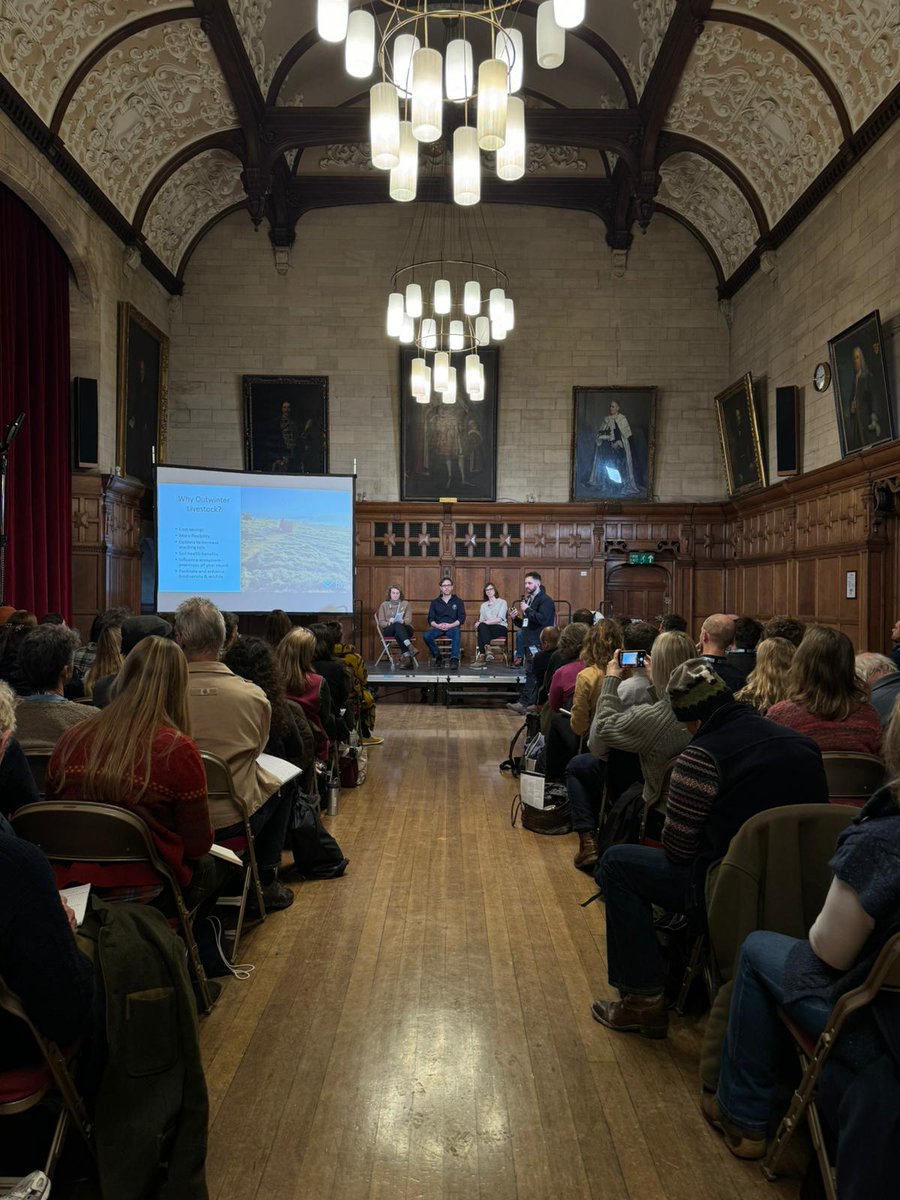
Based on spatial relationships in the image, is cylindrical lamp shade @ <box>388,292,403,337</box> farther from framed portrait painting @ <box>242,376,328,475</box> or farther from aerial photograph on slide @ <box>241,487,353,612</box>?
framed portrait painting @ <box>242,376,328,475</box>

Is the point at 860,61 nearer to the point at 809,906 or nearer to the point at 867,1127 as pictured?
the point at 809,906

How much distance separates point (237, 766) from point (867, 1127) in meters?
2.36

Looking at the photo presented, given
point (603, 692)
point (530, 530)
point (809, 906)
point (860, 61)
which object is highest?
point (860, 61)

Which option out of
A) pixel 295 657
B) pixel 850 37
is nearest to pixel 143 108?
pixel 850 37

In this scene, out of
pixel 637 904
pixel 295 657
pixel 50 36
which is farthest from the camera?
pixel 50 36

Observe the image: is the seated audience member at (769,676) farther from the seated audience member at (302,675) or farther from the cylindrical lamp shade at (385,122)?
the cylindrical lamp shade at (385,122)

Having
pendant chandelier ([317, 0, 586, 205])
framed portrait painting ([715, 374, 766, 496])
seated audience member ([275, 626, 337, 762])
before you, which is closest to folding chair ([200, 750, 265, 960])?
seated audience member ([275, 626, 337, 762])

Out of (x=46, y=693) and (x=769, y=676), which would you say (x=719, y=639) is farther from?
(x=46, y=693)

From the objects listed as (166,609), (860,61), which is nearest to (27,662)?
(166,609)

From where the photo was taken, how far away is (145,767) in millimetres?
2314

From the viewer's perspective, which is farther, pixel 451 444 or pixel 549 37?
pixel 451 444

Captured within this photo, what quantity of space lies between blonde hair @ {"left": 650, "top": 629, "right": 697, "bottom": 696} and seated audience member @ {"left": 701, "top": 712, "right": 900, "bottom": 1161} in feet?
3.96

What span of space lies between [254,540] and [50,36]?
5.76m

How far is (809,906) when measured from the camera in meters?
2.18
